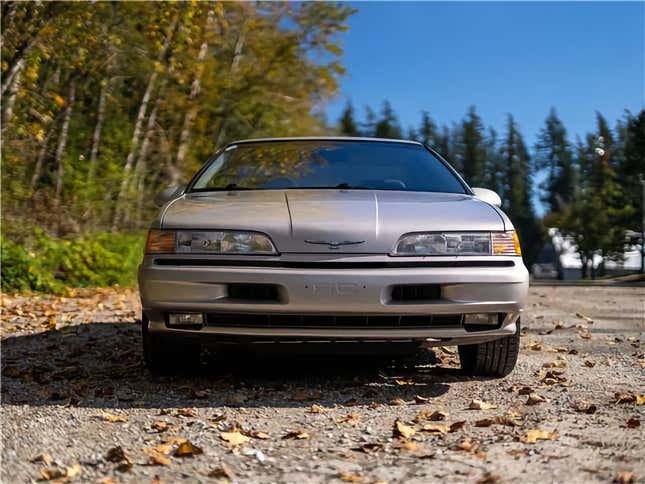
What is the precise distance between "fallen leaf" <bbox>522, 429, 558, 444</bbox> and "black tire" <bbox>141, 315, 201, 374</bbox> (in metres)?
2.03

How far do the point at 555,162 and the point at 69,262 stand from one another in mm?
90809

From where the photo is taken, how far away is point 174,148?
2075cm

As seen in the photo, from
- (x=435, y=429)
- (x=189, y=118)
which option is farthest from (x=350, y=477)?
(x=189, y=118)

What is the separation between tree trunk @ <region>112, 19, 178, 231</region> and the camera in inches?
575

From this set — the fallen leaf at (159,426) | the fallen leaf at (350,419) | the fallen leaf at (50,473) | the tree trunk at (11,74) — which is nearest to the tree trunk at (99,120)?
the tree trunk at (11,74)

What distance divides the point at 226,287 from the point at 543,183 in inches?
3896

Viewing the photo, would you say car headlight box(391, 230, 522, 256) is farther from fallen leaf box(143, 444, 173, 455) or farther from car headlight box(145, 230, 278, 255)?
fallen leaf box(143, 444, 173, 455)

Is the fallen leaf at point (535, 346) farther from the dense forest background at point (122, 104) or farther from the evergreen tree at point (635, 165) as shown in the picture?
the evergreen tree at point (635, 165)

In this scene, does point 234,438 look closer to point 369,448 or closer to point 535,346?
point 369,448

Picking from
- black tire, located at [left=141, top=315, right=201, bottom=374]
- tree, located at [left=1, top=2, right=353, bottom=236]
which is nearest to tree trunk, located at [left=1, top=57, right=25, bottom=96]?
tree, located at [left=1, top=2, right=353, bottom=236]

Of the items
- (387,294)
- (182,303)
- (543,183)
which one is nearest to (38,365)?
(182,303)

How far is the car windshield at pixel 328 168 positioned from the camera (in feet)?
16.6

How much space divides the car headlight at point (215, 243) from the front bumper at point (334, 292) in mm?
51

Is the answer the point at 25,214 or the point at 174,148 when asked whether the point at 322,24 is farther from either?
the point at 25,214
